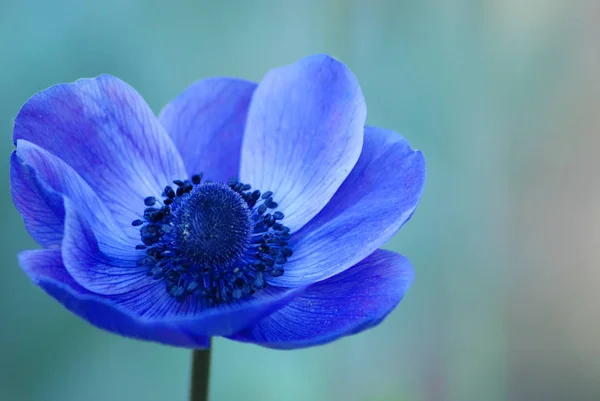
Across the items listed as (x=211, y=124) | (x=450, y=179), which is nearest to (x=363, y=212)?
(x=211, y=124)

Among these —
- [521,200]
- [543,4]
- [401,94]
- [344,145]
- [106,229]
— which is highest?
[543,4]

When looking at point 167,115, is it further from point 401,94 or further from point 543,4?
point 543,4

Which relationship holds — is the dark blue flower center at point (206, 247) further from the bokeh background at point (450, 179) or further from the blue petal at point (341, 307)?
the bokeh background at point (450, 179)

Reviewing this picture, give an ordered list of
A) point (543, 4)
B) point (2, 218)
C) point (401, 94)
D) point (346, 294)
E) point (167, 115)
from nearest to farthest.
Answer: point (346, 294) < point (167, 115) < point (2, 218) < point (543, 4) < point (401, 94)

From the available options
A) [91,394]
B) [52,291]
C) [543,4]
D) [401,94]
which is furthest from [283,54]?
[52,291]

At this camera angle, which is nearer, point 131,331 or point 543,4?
point 131,331

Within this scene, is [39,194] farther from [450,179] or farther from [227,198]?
[450,179]

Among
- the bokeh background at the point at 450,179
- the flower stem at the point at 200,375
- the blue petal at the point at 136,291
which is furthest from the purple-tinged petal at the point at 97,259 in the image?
the bokeh background at the point at 450,179
